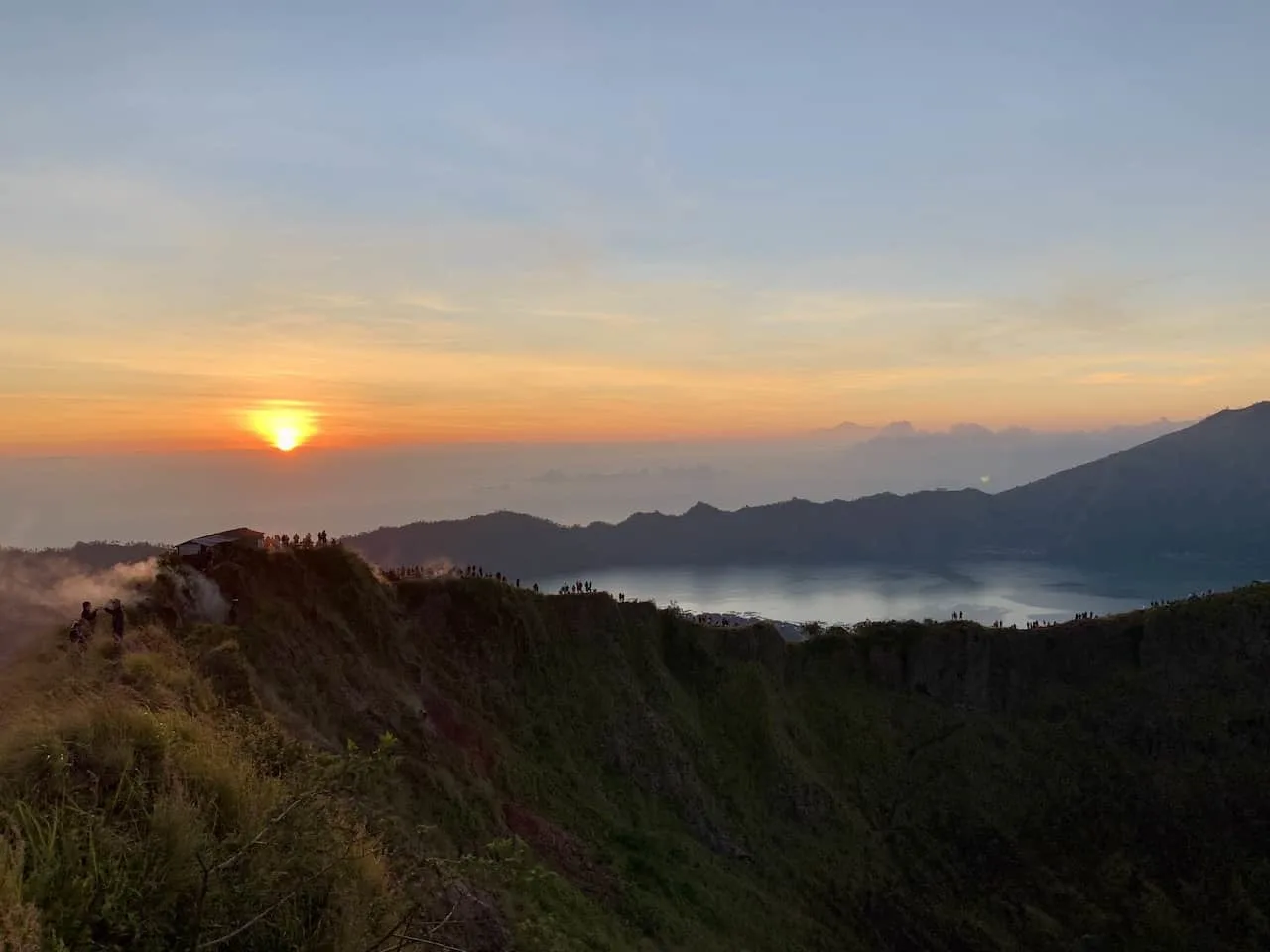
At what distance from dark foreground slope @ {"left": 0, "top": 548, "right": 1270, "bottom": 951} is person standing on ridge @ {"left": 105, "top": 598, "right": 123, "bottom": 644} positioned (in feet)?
1.80

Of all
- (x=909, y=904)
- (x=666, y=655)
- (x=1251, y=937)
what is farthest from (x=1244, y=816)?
(x=666, y=655)

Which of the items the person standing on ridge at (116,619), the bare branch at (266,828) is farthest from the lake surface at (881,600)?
the bare branch at (266,828)

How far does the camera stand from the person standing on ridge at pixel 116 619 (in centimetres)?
1512

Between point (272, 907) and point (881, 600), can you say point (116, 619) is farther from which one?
point (881, 600)

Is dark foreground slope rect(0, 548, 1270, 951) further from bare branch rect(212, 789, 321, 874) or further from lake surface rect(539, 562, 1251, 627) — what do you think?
lake surface rect(539, 562, 1251, 627)

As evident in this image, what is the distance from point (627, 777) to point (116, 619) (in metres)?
20.6

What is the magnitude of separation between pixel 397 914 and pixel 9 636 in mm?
15518

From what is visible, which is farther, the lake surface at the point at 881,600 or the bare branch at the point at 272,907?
the lake surface at the point at 881,600

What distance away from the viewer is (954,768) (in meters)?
38.2

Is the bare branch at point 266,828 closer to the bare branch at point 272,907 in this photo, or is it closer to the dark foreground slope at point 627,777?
the dark foreground slope at point 627,777

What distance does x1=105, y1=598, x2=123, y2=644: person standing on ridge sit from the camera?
49.6 feet

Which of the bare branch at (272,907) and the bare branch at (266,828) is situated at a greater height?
the bare branch at (266,828)

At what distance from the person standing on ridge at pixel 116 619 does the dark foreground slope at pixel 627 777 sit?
0.55 metres

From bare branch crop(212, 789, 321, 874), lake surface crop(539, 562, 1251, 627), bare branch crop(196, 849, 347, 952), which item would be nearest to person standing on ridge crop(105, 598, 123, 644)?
bare branch crop(212, 789, 321, 874)
